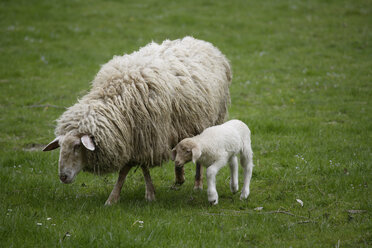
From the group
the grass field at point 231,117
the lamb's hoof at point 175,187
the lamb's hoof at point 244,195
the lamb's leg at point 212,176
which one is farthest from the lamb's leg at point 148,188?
the lamb's hoof at point 244,195

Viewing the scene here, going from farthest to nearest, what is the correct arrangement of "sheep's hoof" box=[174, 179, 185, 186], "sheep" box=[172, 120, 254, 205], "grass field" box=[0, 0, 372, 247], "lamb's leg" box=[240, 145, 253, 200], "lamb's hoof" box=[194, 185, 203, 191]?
"sheep's hoof" box=[174, 179, 185, 186]
"lamb's hoof" box=[194, 185, 203, 191]
"lamb's leg" box=[240, 145, 253, 200]
"sheep" box=[172, 120, 254, 205]
"grass field" box=[0, 0, 372, 247]

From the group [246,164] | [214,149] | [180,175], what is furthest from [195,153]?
[180,175]

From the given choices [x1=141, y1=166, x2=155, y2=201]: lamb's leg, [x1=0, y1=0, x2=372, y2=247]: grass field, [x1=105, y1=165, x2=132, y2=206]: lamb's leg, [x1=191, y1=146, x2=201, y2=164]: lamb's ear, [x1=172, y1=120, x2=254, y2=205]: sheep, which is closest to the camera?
[x1=0, y1=0, x2=372, y2=247]: grass field

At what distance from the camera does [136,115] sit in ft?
17.5

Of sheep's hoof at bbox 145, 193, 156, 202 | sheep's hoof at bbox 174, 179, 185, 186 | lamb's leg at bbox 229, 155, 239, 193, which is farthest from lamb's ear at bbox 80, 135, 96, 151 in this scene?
sheep's hoof at bbox 174, 179, 185, 186

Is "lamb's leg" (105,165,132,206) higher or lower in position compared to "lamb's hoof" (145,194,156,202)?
higher

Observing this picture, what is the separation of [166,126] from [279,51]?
376 inches

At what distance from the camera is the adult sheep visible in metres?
5.09

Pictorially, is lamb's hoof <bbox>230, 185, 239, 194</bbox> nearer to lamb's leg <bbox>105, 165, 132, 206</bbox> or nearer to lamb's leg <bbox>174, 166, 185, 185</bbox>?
lamb's leg <bbox>174, 166, 185, 185</bbox>

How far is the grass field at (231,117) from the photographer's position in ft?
15.1

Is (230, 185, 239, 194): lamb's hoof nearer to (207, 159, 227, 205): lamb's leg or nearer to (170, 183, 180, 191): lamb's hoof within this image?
(207, 159, 227, 205): lamb's leg

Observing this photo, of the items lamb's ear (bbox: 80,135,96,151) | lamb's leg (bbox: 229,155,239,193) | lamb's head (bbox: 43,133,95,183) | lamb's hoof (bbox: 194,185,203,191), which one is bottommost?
lamb's hoof (bbox: 194,185,203,191)

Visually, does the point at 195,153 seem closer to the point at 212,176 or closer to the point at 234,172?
the point at 212,176

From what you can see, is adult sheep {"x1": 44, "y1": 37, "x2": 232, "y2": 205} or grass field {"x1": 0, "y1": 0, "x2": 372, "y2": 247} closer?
grass field {"x1": 0, "y1": 0, "x2": 372, "y2": 247}
